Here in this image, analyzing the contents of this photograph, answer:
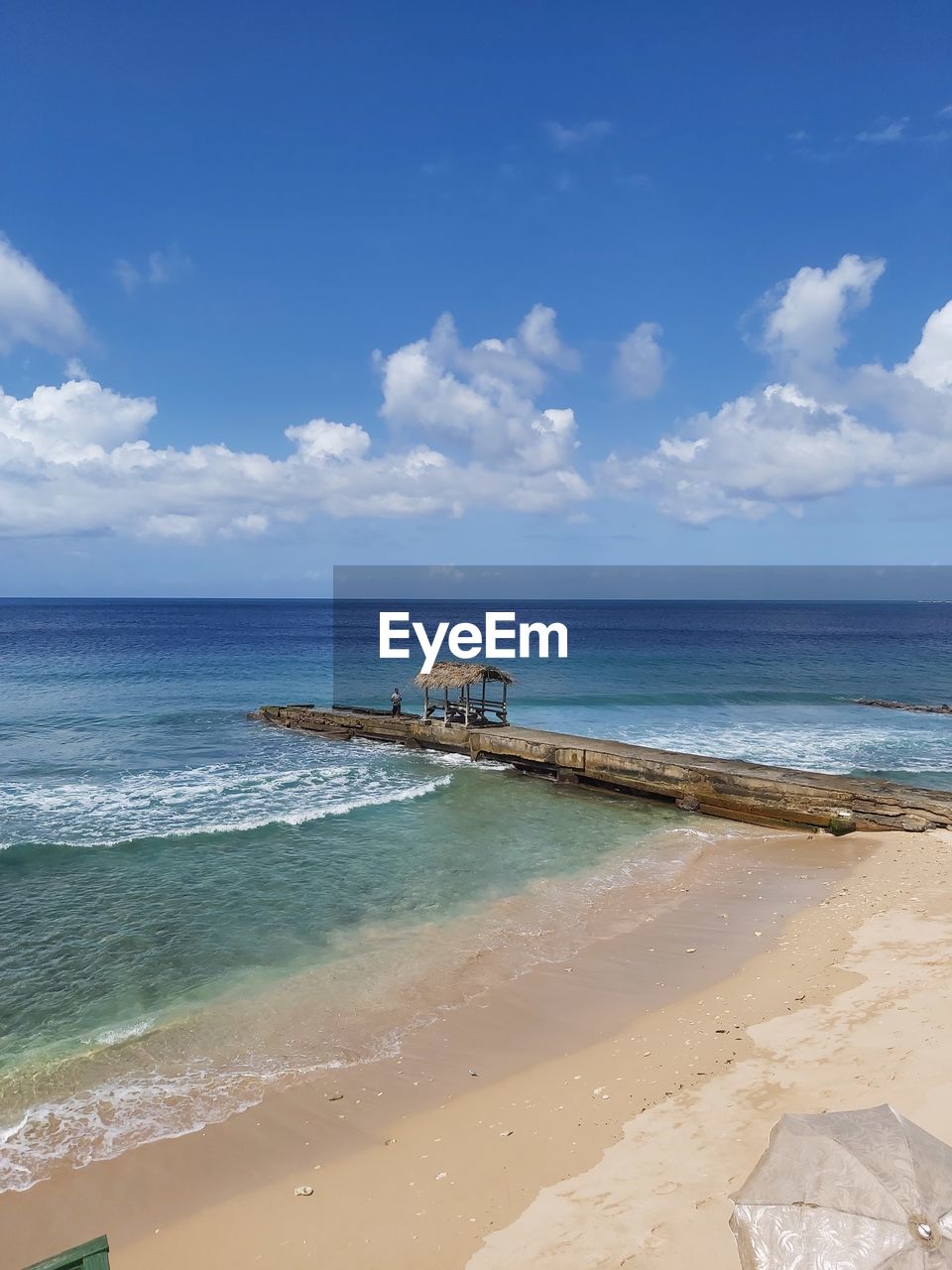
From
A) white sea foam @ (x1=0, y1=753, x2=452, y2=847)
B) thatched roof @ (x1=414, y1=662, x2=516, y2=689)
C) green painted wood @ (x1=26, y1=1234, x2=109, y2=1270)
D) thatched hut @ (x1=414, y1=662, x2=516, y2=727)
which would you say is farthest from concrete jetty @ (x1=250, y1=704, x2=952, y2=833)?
green painted wood @ (x1=26, y1=1234, x2=109, y2=1270)

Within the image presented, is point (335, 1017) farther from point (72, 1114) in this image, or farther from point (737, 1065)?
point (737, 1065)

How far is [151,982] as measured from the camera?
11523mm

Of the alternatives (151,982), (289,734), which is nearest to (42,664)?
(289,734)

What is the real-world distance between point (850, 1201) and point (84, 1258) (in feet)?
14.5

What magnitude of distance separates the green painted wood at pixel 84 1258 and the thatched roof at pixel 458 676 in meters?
24.6

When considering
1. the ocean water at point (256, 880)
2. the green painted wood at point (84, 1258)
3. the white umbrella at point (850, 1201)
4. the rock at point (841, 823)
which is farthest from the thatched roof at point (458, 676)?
the green painted wood at point (84, 1258)

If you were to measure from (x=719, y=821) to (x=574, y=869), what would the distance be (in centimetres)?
600

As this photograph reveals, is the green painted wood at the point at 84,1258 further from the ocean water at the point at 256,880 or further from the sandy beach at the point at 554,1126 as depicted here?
the ocean water at the point at 256,880

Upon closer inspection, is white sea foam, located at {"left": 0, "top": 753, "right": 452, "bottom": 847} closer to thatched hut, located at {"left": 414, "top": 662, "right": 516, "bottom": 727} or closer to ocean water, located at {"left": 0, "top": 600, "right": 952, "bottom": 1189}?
ocean water, located at {"left": 0, "top": 600, "right": 952, "bottom": 1189}

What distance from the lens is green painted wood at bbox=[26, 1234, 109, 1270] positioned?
3.52 meters

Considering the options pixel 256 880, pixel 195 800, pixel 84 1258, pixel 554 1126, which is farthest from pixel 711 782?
pixel 84 1258

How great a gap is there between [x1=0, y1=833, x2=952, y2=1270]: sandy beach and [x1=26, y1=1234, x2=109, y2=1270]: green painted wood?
11.5ft

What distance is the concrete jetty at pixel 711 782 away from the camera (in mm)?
19078

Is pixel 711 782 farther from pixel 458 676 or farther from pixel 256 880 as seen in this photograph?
pixel 256 880
